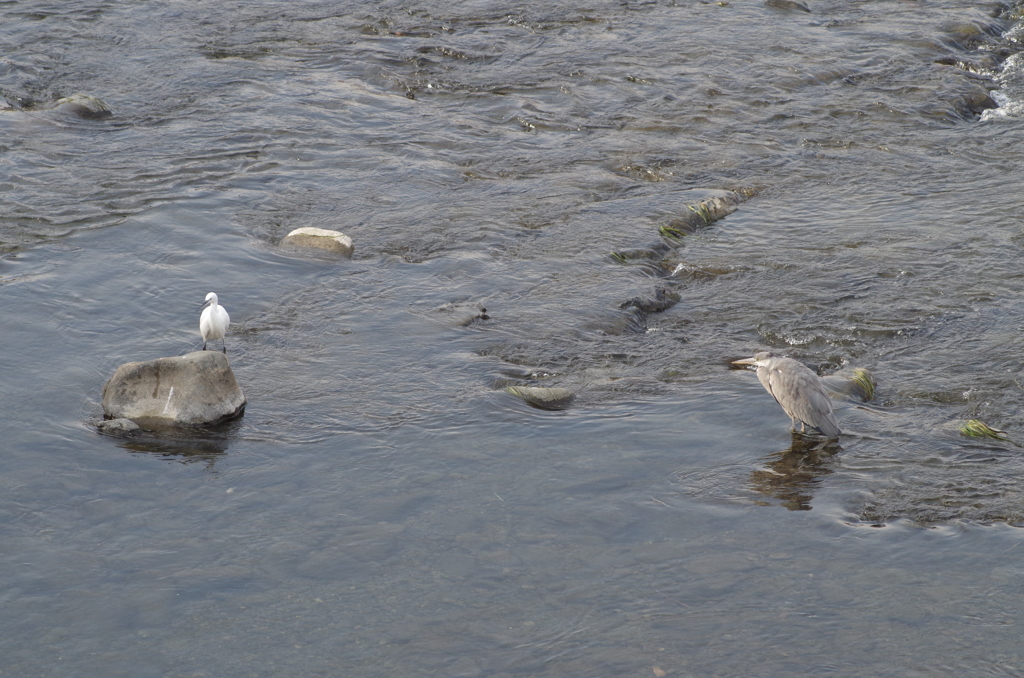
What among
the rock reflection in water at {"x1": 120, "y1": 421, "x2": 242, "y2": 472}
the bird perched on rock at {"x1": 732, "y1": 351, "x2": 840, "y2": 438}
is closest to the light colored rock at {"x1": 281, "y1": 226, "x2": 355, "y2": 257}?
the rock reflection in water at {"x1": 120, "y1": 421, "x2": 242, "y2": 472}

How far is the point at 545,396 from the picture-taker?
320 inches

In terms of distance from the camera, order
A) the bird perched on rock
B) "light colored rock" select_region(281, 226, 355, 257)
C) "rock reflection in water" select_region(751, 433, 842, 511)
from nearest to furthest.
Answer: "rock reflection in water" select_region(751, 433, 842, 511) → the bird perched on rock → "light colored rock" select_region(281, 226, 355, 257)

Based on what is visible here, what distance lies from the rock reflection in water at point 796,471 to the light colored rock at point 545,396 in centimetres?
152

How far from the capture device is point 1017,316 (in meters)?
9.36

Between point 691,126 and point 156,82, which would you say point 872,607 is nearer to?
point 691,126

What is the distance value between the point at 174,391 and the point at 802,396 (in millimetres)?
4318

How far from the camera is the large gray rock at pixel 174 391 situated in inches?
301

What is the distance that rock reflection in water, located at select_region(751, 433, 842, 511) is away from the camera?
709 centimetres

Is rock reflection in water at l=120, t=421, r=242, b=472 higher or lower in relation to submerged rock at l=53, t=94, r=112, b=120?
lower

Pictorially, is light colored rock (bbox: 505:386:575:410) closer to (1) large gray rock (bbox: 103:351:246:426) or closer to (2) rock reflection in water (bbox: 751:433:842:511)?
(2) rock reflection in water (bbox: 751:433:842:511)

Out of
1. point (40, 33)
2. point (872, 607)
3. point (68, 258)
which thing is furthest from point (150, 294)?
point (40, 33)

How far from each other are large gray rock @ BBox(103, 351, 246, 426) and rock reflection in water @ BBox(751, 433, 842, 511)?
3.69 meters

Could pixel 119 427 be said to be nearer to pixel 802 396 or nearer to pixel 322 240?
pixel 322 240

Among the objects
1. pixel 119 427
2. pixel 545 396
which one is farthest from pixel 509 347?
pixel 119 427
